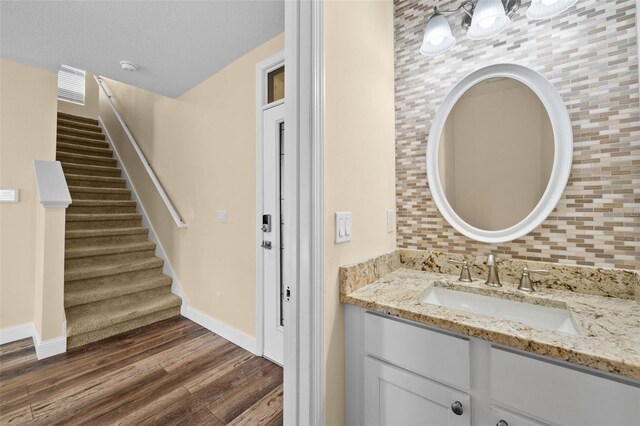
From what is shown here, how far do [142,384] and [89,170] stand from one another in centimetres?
336

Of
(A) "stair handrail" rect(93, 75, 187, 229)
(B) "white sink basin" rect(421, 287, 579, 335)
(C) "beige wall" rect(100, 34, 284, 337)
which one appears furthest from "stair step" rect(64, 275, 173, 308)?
(B) "white sink basin" rect(421, 287, 579, 335)

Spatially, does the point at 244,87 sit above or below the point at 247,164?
above

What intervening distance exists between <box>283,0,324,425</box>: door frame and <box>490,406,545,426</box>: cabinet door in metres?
0.51

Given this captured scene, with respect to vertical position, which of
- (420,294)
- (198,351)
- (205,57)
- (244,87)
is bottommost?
(198,351)

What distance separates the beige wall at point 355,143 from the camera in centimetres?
100

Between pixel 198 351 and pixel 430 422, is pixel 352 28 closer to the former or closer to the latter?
pixel 430 422

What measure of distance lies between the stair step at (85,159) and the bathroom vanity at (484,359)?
446 cm

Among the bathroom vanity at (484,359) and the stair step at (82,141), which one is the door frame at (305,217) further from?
the stair step at (82,141)

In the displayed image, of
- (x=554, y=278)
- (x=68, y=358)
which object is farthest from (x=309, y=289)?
(x=68, y=358)

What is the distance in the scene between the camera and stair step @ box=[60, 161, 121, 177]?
3.60 meters

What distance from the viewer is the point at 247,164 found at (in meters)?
2.23

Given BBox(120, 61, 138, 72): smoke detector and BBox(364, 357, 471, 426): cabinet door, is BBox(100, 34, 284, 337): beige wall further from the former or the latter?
BBox(364, 357, 471, 426): cabinet door

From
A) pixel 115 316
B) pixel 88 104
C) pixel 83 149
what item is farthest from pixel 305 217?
pixel 88 104

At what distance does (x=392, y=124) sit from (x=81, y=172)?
14.1 ft
